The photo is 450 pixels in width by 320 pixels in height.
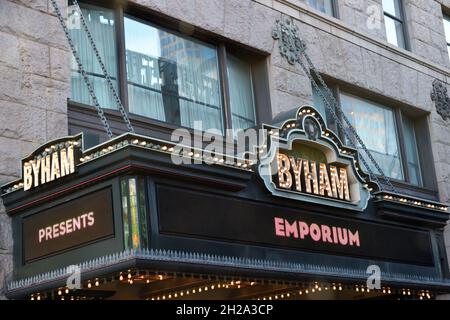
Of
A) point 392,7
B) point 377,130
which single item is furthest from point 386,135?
point 392,7

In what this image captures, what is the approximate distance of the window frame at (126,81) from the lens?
1208cm

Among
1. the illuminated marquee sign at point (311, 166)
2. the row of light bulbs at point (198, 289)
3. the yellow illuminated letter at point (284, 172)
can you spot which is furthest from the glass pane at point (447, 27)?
the row of light bulbs at point (198, 289)

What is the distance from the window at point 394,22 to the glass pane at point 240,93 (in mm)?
4962

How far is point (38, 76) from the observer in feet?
36.6

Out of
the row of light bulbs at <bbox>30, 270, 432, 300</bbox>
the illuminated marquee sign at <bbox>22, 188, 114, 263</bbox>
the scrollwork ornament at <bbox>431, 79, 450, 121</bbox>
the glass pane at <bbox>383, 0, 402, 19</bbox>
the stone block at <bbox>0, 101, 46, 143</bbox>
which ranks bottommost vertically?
the row of light bulbs at <bbox>30, 270, 432, 300</bbox>

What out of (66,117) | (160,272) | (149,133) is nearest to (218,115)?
(149,133)

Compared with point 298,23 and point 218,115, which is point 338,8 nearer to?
point 298,23

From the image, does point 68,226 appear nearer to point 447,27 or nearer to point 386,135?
point 386,135

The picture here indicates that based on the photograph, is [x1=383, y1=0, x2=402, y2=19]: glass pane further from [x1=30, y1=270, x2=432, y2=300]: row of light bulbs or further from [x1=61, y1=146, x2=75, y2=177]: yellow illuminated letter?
[x1=61, y1=146, x2=75, y2=177]: yellow illuminated letter

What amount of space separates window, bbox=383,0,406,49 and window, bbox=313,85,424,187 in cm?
178

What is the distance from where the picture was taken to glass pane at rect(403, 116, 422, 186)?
715 inches

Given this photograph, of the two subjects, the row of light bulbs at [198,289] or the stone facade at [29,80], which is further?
the stone facade at [29,80]

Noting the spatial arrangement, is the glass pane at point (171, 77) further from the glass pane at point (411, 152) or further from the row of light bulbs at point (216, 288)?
the glass pane at point (411, 152)

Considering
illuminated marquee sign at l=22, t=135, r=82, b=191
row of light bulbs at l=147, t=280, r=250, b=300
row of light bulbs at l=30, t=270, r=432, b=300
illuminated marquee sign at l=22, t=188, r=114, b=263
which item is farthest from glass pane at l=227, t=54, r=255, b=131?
illuminated marquee sign at l=22, t=188, r=114, b=263
